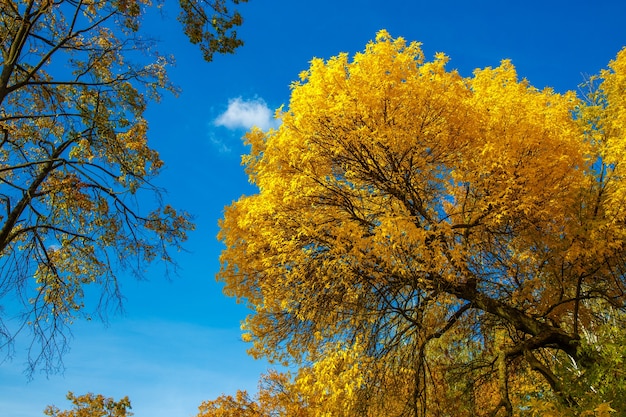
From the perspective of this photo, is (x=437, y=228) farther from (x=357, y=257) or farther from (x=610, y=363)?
(x=610, y=363)

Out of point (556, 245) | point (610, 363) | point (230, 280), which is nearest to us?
point (610, 363)

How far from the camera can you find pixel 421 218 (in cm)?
941

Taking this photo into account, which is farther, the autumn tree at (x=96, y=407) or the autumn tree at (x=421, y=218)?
the autumn tree at (x=96, y=407)

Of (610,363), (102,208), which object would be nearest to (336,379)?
(610,363)

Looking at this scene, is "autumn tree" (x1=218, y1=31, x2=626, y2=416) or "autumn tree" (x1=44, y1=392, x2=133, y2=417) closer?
"autumn tree" (x1=218, y1=31, x2=626, y2=416)

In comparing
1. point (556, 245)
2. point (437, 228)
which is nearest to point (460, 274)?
point (437, 228)

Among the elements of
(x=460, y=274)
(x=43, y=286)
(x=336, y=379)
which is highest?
(x=43, y=286)

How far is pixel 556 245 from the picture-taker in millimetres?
9102

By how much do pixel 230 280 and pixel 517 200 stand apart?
610cm

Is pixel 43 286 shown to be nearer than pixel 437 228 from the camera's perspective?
Yes

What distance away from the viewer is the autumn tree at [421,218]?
27.5 feet

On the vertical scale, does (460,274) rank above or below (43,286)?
below

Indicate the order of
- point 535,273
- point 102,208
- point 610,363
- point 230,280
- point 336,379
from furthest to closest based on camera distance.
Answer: point 230,280 < point 535,273 < point 336,379 < point 102,208 < point 610,363

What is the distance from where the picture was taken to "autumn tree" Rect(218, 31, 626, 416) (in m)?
8.39
